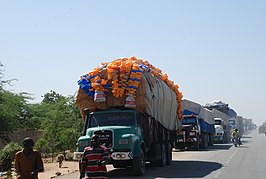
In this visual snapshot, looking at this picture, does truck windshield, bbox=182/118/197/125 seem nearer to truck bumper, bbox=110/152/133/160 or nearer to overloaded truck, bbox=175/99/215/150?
overloaded truck, bbox=175/99/215/150

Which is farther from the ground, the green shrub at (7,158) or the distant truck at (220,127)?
the distant truck at (220,127)

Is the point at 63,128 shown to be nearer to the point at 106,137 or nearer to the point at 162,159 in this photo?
the point at 162,159

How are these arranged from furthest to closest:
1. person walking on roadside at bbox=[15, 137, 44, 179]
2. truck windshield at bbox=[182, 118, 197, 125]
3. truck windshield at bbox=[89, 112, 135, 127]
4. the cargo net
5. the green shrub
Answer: truck windshield at bbox=[182, 118, 197, 125] → the green shrub → the cargo net → truck windshield at bbox=[89, 112, 135, 127] → person walking on roadside at bbox=[15, 137, 44, 179]

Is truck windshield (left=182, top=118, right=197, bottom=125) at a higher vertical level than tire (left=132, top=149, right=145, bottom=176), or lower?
higher

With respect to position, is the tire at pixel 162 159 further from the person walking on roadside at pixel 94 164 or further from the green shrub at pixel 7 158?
the person walking on roadside at pixel 94 164

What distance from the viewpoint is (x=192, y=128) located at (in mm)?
32844

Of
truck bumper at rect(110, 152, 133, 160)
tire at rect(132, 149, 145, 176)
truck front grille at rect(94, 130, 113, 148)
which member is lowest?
tire at rect(132, 149, 145, 176)

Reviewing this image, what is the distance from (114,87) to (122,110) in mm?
904

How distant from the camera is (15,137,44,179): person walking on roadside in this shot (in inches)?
315

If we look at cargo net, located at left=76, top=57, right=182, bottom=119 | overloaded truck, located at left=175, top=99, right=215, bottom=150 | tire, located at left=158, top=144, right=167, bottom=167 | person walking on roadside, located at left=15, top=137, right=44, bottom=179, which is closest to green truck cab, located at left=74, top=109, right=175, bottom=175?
cargo net, located at left=76, top=57, right=182, bottom=119

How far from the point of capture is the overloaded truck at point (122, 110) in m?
15.0

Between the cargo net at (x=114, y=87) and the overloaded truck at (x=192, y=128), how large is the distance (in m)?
15.2

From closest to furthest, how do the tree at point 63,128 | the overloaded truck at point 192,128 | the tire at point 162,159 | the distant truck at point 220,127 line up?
1. the tire at point 162,159
2. the tree at point 63,128
3. the overloaded truck at point 192,128
4. the distant truck at point 220,127

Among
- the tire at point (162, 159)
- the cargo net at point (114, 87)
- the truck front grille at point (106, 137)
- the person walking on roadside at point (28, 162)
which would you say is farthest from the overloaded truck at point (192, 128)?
the person walking on roadside at point (28, 162)
